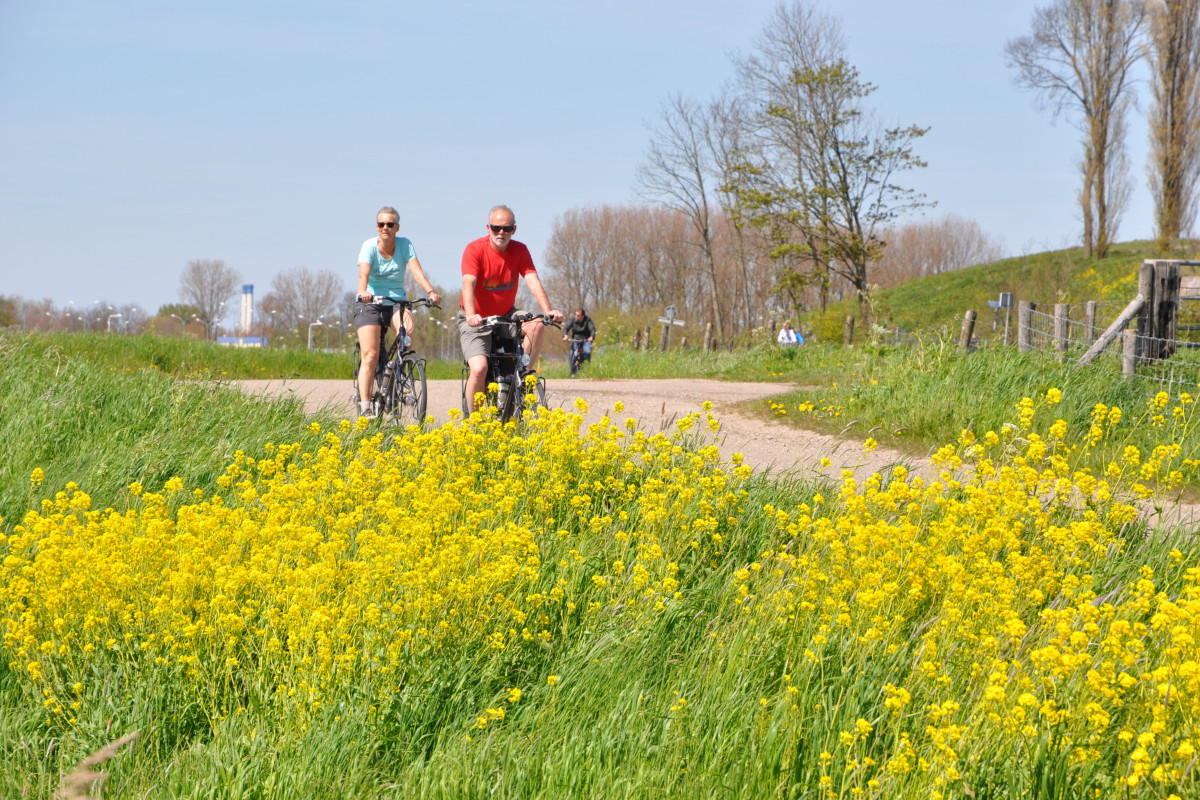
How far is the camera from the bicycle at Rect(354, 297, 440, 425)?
30.0 feet

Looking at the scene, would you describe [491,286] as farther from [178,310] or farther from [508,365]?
[178,310]

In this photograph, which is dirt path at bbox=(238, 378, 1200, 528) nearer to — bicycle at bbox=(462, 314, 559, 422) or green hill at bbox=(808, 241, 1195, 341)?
bicycle at bbox=(462, 314, 559, 422)

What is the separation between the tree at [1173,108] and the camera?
1296 inches

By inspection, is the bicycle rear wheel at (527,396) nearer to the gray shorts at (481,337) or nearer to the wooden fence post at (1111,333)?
the gray shorts at (481,337)

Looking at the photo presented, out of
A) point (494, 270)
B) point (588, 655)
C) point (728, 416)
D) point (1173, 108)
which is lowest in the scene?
point (588, 655)

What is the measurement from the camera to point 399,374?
9.36m

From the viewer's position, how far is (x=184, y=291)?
Answer: 91625mm

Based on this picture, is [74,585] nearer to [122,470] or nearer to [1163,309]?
[122,470]

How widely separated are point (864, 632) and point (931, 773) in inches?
41.9

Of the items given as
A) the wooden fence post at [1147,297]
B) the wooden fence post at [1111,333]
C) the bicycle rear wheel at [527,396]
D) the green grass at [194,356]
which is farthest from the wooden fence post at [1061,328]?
the green grass at [194,356]

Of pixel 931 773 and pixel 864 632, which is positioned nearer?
pixel 931 773

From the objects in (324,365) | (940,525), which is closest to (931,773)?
(940,525)

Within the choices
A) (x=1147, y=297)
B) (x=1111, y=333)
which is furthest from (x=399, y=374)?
(x=1147, y=297)

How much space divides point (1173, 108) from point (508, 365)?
107ft
